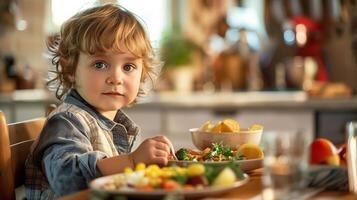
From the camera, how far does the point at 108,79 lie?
169 cm

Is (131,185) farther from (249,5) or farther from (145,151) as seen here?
(249,5)

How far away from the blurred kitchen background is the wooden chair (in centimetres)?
234

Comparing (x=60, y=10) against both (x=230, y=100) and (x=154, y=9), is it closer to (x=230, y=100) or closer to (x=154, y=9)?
(x=154, y=9)

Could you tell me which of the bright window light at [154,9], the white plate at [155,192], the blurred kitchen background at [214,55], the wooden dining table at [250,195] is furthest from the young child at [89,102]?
the bright window light at [154,9]

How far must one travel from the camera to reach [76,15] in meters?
1.80

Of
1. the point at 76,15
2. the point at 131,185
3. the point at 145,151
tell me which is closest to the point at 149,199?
the point at 131,185

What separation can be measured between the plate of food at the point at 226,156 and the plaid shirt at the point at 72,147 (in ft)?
0.54

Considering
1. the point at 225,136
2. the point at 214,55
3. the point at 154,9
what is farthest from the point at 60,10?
the point at 225,136

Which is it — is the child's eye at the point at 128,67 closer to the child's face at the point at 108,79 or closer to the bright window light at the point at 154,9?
the child's face at the point at 108,79

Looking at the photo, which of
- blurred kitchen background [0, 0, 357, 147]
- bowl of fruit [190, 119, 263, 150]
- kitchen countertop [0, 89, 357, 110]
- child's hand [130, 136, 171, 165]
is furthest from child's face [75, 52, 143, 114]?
blurred kitchen background [0, 0, 357, 147]

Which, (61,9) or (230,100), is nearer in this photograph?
(230,100)

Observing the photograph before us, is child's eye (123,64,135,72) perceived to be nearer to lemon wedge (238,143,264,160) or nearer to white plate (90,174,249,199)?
lemon wedge (238,143,264,160)

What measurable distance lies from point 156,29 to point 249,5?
63 cm

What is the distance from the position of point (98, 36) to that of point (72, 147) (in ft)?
0.98
